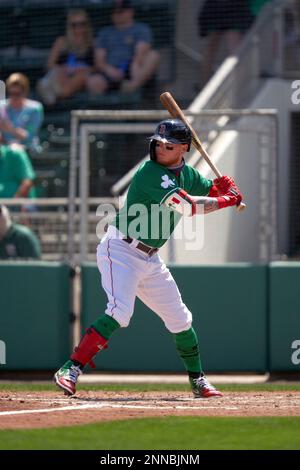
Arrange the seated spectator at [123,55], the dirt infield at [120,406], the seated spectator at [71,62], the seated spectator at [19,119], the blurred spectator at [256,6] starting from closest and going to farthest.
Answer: the dirt infield at [120,406] → the seated spectator at [19,119] → the blurred spectator at [256,6] → the seated spectator at [123,55] → the seated spectator at [71,62]

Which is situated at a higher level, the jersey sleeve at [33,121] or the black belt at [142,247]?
the jersey sleeve at [33,121]

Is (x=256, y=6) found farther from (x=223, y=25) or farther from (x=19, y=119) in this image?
(x=19, y=119)

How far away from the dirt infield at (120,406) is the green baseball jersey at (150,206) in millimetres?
1032

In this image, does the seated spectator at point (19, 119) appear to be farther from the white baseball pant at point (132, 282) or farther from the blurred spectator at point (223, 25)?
the white baseball pant at point (132, 282)

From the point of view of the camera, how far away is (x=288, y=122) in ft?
38.4

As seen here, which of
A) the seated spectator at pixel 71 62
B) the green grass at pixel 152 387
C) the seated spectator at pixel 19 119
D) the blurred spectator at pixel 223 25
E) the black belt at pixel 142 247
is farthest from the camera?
the seated spectator at pixel 71 62

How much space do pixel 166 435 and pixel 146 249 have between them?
1.81 metres

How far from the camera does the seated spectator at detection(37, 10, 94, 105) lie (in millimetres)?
13648

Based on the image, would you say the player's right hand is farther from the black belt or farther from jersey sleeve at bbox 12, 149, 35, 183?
jersey sleeve at bbox 12, 149, 35, 183

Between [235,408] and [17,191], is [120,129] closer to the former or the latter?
[17,191]

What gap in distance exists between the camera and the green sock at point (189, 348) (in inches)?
289

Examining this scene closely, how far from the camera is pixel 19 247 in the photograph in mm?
10188

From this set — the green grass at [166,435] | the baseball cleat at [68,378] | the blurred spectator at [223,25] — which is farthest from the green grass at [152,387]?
the blurred spectator at [223,25]
